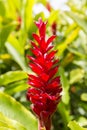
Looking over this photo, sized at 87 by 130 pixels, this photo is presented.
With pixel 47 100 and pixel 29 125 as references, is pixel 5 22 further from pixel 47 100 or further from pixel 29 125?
pixel 47 100

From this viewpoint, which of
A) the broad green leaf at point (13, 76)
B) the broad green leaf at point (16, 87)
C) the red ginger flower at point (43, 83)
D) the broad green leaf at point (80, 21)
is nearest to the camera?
the red ginger flower at point (43, 83)

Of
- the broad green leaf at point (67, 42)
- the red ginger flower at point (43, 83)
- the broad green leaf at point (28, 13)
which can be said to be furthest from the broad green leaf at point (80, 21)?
the red ginger flower at point (43, 83)

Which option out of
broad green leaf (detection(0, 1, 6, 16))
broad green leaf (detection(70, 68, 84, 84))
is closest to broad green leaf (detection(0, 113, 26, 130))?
broad green leaf (detection(70, 68, 84, 84))

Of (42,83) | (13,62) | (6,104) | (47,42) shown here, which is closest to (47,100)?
(42,83)

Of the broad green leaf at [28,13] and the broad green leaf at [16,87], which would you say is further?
the broad green leaf at [28,13]

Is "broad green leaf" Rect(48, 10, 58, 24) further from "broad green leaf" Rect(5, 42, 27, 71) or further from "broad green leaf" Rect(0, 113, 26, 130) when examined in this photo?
"broad green leaf" Rect(0, 113, 26, 130)

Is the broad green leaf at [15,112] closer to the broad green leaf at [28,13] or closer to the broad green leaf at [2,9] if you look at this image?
the broad green leaf at [28,13]
